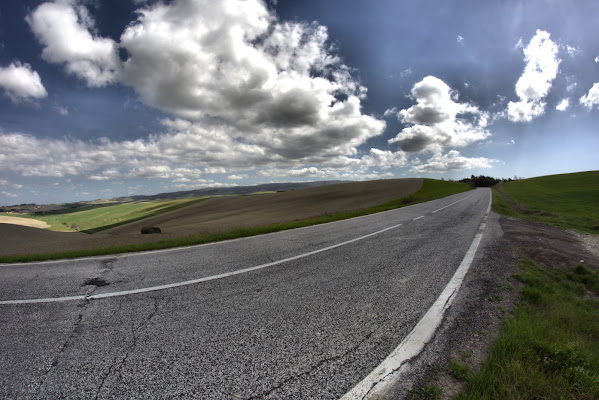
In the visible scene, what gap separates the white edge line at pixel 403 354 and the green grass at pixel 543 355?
1.72 ft

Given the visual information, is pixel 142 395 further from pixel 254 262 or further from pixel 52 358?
pixel 254 262

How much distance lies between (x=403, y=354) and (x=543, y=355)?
1.61m

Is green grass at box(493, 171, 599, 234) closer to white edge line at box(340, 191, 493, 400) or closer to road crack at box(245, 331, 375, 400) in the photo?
white edge line at box(340, 191, 493, 400)

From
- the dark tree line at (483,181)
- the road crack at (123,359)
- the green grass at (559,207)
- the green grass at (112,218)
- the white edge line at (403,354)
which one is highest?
the dark tree line at (483,181)

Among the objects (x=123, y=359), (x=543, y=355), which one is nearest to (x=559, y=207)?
(x=543, y=355)

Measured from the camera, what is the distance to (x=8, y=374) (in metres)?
2.66

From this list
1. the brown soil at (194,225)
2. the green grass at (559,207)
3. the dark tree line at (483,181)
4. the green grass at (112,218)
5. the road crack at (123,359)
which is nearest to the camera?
the road crack at (123,359)

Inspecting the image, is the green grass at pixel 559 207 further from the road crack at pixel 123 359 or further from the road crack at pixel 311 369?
the road crack at pixel 123 359

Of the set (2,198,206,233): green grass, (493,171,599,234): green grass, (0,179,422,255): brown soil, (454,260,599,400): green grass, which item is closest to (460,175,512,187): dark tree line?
(493,171,599,234): green grass

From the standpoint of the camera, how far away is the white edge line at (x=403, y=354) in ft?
7.77

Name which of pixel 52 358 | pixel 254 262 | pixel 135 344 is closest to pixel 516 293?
pixel 254 262

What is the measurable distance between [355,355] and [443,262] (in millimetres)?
4795

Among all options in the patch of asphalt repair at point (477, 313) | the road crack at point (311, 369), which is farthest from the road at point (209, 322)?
the patch of asphalt repair at point (477, 313)

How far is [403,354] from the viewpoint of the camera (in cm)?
286
